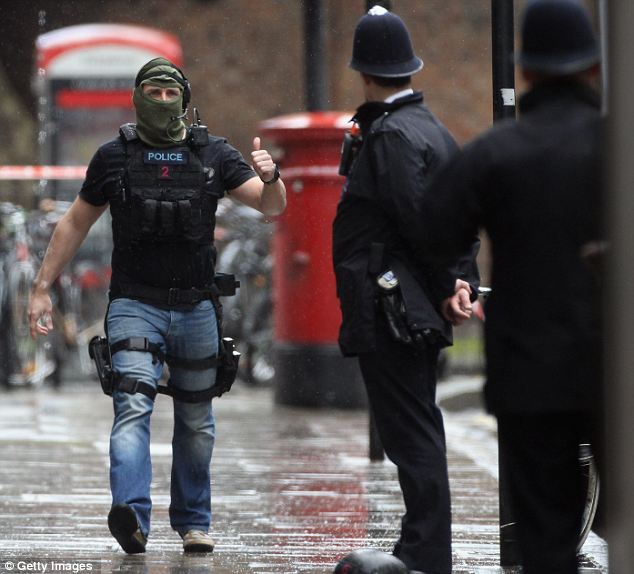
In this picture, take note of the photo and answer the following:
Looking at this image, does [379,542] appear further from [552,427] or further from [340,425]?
[340,425]

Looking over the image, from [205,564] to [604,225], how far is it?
2825 mm

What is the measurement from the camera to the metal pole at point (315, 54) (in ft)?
39.4

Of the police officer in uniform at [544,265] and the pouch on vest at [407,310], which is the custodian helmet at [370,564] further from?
the police officer in uniform at [544,265]

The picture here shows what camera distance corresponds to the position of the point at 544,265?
12.4 feet

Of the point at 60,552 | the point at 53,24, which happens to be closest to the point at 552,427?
the point at 60,552

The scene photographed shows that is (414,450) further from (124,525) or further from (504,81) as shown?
(504,81)

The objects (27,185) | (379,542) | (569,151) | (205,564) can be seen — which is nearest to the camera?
(569,151)

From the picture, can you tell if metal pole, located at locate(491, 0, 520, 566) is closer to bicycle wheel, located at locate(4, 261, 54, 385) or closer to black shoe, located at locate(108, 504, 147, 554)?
black shoe, located at locate(108, 504, 147, 554)

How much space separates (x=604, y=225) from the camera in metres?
3.37

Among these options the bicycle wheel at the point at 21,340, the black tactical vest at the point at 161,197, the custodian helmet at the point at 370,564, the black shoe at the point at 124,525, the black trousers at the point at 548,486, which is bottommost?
the bicycle wheel at the point at 21,340

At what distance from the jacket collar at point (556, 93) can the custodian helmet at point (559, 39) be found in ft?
0.15

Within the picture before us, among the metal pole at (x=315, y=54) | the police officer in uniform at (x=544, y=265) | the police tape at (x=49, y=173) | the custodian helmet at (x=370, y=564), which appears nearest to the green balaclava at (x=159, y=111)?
the custodian helmet at (x=370, y=564)

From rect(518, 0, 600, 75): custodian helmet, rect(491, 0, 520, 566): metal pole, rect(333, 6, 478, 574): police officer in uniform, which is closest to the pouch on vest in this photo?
rect(333, 6, 478, 574): police officer in uniform

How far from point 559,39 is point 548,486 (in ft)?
3.52
